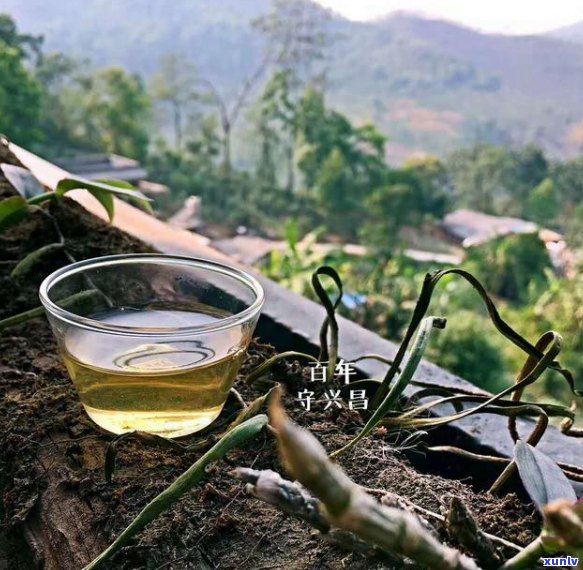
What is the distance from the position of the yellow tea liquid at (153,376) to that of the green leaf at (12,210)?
0.75 feet

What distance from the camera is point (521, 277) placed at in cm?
454

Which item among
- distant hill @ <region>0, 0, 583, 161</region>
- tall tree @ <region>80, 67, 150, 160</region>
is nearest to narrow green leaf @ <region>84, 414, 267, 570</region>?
tall tree @ <region>80, 67, 150, 160</region>

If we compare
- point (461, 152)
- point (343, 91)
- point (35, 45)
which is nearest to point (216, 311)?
point (35, 45)

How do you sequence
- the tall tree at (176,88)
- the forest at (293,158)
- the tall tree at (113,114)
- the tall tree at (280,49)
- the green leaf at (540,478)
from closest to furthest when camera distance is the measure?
the green leaf at (540,478) < the forest at (293,158) < the tall tree at (113,114) < the tall tree at (280,49) < the tall tree at (176,88)

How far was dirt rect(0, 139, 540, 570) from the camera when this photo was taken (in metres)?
0.27

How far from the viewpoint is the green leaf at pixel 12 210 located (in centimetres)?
52

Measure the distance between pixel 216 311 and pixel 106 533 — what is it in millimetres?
146

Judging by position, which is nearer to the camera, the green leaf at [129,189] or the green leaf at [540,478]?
the green leaf at [540,478]

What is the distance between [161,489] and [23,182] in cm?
37

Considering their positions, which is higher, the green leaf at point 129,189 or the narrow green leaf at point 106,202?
the green leaf at point 129,189

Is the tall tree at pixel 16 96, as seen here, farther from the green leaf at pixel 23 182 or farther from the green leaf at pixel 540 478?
the green leaf at pixel 540 478

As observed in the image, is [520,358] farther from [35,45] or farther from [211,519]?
[35,45]

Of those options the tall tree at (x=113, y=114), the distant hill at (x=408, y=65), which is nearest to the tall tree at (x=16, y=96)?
the tall tree at (x=113, y=114)

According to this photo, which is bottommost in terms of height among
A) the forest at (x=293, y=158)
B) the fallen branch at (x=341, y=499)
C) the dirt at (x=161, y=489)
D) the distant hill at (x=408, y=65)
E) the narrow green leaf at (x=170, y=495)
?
the forest at (x=293, y=158)
